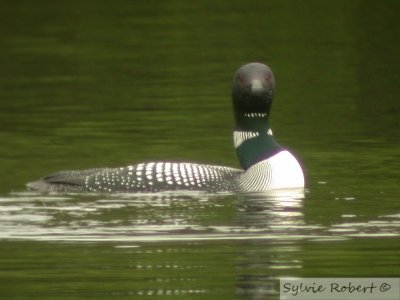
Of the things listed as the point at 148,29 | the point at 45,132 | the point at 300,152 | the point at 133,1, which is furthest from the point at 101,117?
the point at 133,1

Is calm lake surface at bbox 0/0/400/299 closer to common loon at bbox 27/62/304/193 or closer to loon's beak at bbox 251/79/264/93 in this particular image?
common loon at bbox 27/62/304/193

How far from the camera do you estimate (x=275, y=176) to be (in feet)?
39.7

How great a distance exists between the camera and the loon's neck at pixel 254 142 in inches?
485

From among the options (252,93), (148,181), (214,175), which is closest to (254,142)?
(252,93)

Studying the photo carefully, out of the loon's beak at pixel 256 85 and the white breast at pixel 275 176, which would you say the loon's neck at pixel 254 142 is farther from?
the loon's beak at pixel 256 85

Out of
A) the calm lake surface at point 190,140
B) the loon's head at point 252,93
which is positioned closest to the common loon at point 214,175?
the loon's head at point 252,93

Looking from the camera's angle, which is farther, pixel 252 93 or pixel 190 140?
pixel 190 140

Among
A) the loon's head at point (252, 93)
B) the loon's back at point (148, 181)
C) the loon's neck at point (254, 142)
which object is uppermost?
the loon's head at point (252, 93)

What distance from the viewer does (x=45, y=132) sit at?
15.1m

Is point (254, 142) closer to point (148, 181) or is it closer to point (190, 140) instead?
point (148, 181)

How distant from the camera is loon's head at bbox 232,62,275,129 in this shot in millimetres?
12281

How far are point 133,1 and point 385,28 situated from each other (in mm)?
6852

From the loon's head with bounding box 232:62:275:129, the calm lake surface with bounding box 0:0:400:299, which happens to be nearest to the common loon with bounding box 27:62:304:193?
the loon's head with bounding box 232:62:275:129

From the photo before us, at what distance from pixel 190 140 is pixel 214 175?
2.70 meters
